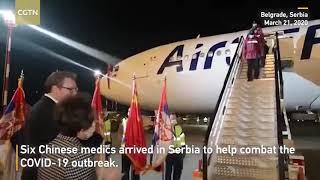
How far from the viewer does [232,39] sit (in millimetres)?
11562

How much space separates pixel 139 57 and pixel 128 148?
27.6 ft

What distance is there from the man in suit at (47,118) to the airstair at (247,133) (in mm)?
2342

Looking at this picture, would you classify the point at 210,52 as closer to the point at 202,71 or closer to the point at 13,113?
the point at 202,71

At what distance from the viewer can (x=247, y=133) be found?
6.62 metres

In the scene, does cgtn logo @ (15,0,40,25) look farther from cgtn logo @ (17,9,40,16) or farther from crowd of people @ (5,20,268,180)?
crowd of people @ (5,20,268,180)

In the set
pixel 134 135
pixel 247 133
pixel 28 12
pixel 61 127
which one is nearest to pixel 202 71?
pixel 247 133

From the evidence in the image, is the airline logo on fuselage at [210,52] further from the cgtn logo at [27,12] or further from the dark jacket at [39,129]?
the dark jacket at [39,129]

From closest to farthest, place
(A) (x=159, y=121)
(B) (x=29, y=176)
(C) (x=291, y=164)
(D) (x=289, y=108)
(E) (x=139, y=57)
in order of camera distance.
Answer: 1. (B) (x=29, y=176)
2. (C) (x=291, y=164)
3. (A) (x=159, y=121)
4. (D) (x=289, y=108)
5. (E) (x=139, y=57)

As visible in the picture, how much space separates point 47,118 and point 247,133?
462 cm

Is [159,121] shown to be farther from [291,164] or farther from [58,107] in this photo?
[58,107]

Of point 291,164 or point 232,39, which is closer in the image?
point 291,164

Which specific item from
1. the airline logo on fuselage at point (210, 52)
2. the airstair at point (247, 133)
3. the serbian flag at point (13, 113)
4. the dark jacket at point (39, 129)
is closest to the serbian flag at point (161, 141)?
the airstair at point (247, 133)

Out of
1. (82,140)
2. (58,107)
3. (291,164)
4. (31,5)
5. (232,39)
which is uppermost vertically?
(232,39)

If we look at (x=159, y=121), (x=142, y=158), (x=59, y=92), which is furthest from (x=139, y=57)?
(x=59, y=92)
